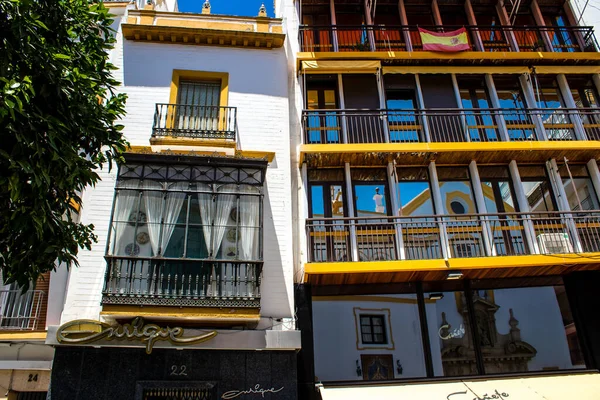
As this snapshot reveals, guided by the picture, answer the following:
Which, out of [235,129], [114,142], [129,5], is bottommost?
[114,142]

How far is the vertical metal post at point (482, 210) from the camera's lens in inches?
420

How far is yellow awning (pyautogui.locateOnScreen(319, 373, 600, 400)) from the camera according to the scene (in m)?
9.16

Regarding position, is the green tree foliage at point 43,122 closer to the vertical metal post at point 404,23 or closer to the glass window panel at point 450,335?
the glass window panel at point 450,335

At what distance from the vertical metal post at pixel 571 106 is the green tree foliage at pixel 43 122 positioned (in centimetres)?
1183

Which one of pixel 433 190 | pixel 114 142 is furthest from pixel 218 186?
pixel 433 190

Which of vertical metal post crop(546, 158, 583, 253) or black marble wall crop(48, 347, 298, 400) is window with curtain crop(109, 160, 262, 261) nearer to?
black marble wall crop(48, 347, 298, 400)

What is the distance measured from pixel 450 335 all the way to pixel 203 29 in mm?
10322

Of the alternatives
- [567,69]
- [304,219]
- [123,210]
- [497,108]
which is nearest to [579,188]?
[497,108]

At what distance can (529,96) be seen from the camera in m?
12.9

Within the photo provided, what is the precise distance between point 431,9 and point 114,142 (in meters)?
11.3

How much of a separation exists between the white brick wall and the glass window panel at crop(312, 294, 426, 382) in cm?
143

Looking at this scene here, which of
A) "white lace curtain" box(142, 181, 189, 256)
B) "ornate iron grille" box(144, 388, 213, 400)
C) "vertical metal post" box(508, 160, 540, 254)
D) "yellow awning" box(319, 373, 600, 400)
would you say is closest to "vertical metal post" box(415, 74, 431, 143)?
"vertical metal post" box(508, 160, 540, 254)

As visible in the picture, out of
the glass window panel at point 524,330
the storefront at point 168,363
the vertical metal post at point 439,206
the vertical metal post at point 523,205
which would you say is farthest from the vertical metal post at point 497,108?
the storefront at point 168,363

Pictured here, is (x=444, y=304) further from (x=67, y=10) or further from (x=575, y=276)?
(x=67, y=10)
